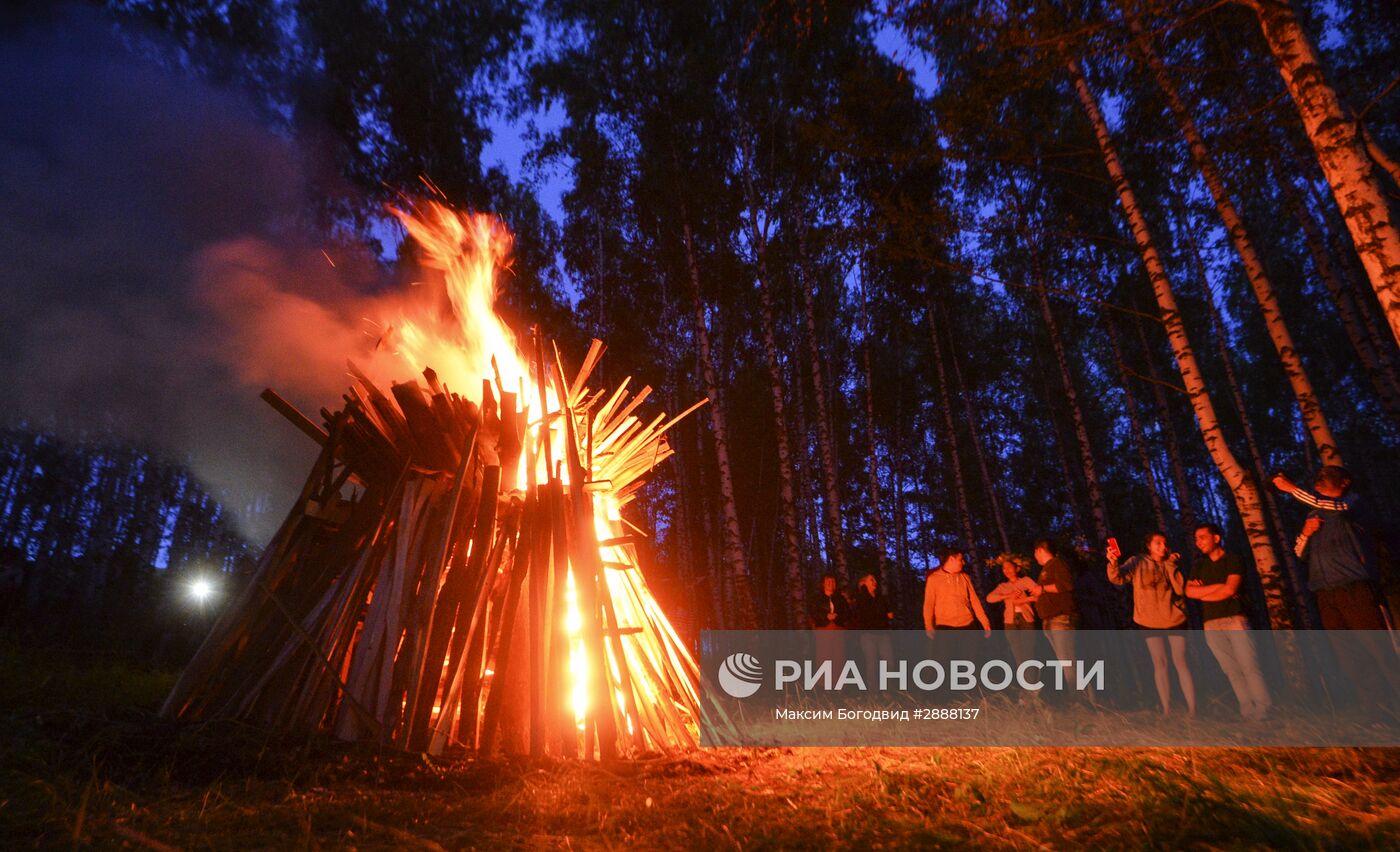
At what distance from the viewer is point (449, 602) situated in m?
3.87

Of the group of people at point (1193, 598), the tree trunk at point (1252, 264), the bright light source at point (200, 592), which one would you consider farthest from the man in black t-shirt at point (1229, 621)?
the bright light source at point (200, 592)

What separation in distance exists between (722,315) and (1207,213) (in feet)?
39.3

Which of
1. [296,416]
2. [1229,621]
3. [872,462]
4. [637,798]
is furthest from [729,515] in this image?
[637,798]

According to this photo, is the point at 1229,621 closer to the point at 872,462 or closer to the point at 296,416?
the point at 296,416

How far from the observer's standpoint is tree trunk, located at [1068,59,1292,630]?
564 cm

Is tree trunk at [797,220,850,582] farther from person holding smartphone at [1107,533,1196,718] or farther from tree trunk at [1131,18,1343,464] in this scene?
tree trunk at [1131,18,1343,464]

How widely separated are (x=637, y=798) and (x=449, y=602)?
1694 mm

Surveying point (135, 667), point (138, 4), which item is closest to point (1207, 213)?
point (138, 4)

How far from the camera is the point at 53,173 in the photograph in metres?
6.61

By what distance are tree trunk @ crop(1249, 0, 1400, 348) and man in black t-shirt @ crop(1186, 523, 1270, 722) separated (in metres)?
2.33

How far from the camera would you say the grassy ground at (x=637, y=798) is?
224 cm

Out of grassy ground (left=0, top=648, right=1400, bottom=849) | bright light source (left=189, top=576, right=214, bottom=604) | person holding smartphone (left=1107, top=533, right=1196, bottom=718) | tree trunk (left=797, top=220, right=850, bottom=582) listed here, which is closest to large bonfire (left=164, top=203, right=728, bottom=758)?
grassy ground (left=0, top=648, right=1400, bottom=849)

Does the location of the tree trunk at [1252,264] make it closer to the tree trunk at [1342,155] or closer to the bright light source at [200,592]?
the tree trunk at [1342,155]

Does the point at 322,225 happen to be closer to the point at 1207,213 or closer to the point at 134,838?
the point at 134,838
